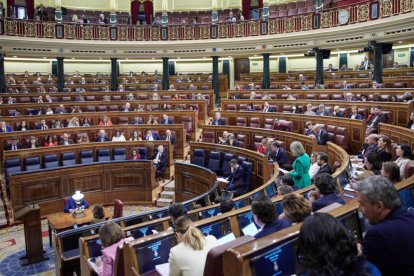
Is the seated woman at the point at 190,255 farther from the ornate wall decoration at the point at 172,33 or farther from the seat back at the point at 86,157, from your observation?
the ornate wall decoration at the point at 172,33

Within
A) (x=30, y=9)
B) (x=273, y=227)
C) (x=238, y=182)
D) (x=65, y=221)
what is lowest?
(x=65, y=221)

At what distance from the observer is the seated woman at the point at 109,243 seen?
10.5 ft

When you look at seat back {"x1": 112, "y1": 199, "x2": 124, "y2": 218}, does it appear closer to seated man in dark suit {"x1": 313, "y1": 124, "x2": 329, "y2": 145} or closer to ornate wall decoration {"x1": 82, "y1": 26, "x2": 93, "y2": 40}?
seated man in dark suit {"x1": 313, "y1": 124, "x2": 329, "y2": 145}

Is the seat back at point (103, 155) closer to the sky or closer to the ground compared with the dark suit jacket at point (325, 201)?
closer to the ground

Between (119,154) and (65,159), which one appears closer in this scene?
(65,159)

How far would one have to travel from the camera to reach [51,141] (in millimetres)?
10148

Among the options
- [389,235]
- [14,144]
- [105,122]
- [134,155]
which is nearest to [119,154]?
[134,155]

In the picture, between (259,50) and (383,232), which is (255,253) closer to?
(383,232)

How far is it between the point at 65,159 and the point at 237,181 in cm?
427

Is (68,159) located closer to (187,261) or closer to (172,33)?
(187,261)

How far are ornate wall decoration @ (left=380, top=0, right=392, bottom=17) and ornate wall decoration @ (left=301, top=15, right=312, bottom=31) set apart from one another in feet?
10.2

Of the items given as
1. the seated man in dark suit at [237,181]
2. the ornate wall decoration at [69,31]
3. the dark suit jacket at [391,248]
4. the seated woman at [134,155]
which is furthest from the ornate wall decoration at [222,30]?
the dark suit jacket at [391,248]

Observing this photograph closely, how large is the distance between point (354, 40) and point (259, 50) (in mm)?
4165

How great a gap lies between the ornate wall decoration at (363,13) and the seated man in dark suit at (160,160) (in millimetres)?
7655
